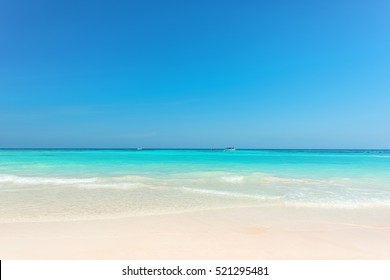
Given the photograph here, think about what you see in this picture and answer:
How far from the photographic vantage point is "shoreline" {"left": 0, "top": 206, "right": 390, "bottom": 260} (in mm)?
4184

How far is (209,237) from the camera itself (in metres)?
4.98

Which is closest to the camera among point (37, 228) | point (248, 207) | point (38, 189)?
point (37, 228)

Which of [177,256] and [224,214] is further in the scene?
[224,214]

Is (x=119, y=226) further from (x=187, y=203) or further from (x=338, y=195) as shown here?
(x=338, y=195)

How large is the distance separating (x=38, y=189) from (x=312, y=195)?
1161 cm

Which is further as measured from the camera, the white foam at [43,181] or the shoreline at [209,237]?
the white foam at [43,181]

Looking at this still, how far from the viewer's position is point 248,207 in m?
7.53

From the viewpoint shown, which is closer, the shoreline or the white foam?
the shoreline

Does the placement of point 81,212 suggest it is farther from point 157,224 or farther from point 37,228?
point 157,224

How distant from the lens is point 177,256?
4105 mm

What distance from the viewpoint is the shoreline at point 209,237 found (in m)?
4.18

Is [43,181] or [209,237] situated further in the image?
[43,181]
